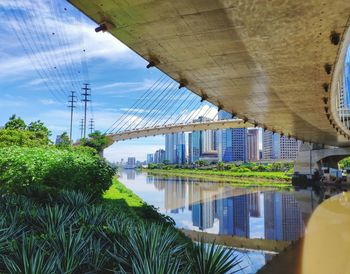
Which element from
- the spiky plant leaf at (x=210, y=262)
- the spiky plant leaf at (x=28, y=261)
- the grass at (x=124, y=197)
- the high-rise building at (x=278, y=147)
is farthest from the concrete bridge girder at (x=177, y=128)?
the high-rise building at (x=278, y=147)

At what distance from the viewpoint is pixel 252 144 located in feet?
428

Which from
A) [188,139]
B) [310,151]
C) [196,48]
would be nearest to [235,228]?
[196,48]

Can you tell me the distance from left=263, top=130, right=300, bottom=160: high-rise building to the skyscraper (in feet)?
131

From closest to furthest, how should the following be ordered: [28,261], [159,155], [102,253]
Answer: [28,261] < [102,253] < [159,155]

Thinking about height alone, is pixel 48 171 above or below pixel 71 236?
above

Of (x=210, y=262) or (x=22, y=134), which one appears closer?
(x=210, y=262)

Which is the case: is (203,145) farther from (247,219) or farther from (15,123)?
(247,219)

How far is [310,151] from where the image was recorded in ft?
132

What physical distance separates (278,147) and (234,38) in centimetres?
11523

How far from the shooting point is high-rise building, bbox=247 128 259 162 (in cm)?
12800

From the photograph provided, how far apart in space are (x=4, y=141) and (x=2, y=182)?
11985 mm

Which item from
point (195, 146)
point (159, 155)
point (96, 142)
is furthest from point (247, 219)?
point (159, 155)

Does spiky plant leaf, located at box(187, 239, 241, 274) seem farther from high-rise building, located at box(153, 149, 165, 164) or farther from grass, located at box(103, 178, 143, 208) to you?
high-rise building, located at box(153, 149, 165, 164)

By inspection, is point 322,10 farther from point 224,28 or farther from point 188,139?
point 188,139
